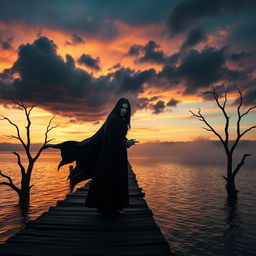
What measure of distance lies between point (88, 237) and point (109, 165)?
173cm

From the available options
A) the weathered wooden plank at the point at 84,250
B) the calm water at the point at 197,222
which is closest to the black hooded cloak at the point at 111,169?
the weathered wooden plank at the point at 84,250

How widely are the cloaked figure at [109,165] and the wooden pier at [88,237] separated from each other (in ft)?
1.13

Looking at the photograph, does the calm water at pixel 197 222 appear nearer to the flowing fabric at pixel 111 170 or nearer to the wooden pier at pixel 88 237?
the flowing fabric at pixel 111 170

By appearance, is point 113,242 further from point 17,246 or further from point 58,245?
point 17,246

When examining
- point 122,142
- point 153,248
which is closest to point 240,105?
point 122,142

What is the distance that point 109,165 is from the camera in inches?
217

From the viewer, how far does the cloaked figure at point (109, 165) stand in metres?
5.42

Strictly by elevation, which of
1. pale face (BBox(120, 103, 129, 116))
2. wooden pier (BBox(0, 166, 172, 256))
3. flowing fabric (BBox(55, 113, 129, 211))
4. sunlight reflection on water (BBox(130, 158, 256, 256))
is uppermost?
pale face (BBox(120, 103, 129, 116))

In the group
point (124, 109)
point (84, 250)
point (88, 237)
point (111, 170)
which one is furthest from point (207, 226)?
point (84, 250)

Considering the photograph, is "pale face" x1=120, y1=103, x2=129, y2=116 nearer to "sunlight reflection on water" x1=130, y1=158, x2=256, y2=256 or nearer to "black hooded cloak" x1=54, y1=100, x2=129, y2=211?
"black hooded cloak" x1=54, y1=100, x2=129, y2=211

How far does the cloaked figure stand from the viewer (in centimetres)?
542

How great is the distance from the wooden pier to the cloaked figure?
1.13 ft

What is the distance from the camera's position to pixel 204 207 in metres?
25.6

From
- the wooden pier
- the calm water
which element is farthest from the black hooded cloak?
the calm water
